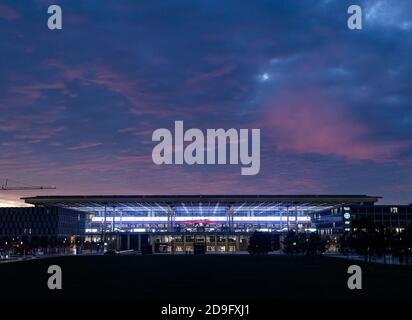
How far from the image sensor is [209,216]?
194000 millimetres

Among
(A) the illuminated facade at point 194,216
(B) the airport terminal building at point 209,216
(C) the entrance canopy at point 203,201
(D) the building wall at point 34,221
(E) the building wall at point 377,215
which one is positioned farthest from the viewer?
(D) the building wall at point 34,221

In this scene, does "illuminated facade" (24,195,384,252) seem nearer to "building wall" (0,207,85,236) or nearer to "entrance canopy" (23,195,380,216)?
"entrance canopy" (23,195,380,216)

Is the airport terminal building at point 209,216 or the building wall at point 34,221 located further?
the building wall at point 34,221

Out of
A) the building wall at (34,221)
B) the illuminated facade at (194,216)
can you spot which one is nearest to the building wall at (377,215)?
the illuminated facade at (194,216)

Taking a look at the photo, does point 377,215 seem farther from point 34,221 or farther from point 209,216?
point 34,221

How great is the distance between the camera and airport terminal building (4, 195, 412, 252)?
15925cm

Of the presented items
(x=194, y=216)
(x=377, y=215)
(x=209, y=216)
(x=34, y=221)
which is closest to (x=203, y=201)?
(x=194, y=216)

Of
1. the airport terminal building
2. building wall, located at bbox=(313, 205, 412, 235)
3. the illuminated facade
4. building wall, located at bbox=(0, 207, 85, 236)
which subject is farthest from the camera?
building wall, located at bbox=(0, 207, 85, 236)

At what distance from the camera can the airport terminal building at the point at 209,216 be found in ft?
522

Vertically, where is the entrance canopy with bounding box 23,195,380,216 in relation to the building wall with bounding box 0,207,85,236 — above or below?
above

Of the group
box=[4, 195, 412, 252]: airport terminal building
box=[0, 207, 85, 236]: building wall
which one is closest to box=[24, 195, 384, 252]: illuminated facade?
box=[4, 195, 412, 252]: airport terminal building

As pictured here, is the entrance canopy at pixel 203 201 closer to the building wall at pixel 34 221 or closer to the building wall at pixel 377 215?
the building wall at pixel 377 215
